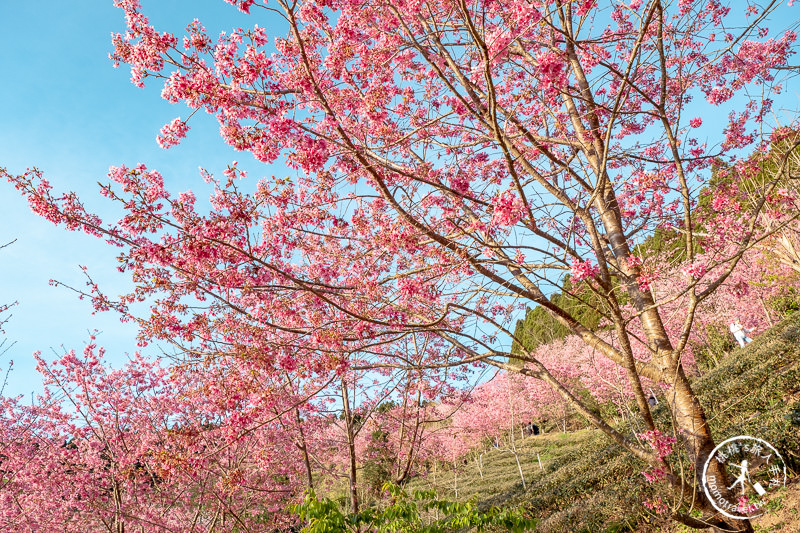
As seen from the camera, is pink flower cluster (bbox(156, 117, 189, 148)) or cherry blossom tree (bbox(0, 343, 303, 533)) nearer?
pink flower cluster (bbox(156, 117, 189, 148))

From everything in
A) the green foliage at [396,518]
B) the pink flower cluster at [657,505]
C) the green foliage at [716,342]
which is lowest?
the pink flower cluster at [657,505]

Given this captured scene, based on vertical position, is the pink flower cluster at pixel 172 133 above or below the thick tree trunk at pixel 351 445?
above

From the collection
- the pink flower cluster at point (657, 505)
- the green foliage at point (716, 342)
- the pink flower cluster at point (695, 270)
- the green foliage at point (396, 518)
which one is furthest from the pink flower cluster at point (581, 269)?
the green foliage at point (716, 342)

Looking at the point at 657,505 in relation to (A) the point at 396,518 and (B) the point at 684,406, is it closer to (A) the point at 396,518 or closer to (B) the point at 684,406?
(B) the point at 684,406

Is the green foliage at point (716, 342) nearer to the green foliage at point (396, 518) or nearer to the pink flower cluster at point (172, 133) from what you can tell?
the green foliage at point (396, 518)

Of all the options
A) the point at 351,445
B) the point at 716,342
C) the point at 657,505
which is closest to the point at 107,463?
the point at 351,445

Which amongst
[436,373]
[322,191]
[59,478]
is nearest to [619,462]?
[436,373]

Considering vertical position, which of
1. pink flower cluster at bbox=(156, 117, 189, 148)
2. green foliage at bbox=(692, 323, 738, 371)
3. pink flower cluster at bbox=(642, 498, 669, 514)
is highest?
green foliage at bbox=(692, 323, 738, 371)

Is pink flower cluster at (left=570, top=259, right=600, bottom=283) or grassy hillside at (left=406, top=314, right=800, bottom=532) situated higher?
pink flower cluster at (left=570, top=259, right=600, bottom=283)

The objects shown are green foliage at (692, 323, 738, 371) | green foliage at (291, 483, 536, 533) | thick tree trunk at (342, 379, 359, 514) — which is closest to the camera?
green foliage at (291, 483, 536, 533)

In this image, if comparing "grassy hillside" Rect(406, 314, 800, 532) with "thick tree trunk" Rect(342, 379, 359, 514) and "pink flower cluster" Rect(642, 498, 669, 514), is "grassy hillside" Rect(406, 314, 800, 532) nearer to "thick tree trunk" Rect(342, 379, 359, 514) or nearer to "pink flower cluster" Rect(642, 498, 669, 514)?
"pink flower cluster" Rect(642, 498, 669, 514)

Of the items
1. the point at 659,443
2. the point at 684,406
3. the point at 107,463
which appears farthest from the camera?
the point at 107,463

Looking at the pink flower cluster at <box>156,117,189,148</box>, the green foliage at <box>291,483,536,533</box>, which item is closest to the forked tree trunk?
the green foliage at <box>291,483,536,533</box>

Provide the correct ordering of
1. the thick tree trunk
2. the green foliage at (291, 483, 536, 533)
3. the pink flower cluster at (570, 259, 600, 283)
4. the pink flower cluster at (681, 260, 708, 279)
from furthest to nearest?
the thick tree trunk < the green foliage at (291, 483, 536, 533) < the pink flower cluster at (681, 260, 708, 279) < the pink flower cluster at (570, 259, 600, 283)
